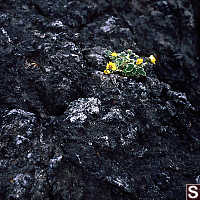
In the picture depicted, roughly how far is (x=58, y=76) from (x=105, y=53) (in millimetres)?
930

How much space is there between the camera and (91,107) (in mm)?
3262

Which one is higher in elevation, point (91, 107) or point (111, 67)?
point (111, 67)

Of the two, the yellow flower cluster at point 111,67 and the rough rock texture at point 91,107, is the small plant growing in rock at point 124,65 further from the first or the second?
the rough rock texture at point 91,107

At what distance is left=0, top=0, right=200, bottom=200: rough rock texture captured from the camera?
8.86 ft

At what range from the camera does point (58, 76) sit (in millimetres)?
3398

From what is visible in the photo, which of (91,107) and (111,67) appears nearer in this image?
(91,107)

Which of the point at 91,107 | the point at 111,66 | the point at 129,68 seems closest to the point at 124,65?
the point at 129,68

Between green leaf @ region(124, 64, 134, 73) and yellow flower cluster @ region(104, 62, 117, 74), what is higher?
yellow flower cluster @ region(104, 62, 117, 74)

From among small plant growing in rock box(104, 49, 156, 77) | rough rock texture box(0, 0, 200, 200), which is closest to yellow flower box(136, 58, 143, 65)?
small plant growing in rock box(104, 49, 156, 77)

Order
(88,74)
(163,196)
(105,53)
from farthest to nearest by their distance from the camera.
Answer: (105,53)
(88,74)
(163,196)

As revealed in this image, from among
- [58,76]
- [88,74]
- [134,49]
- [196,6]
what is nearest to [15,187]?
[58,76]

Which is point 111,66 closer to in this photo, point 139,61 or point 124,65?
point 124,65

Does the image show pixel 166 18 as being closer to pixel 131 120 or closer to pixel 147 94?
pixel 147 94

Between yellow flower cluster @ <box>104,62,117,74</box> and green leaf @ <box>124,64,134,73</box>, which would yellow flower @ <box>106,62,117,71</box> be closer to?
yellow flower cluster @ <box>104,62,117,74</box>
